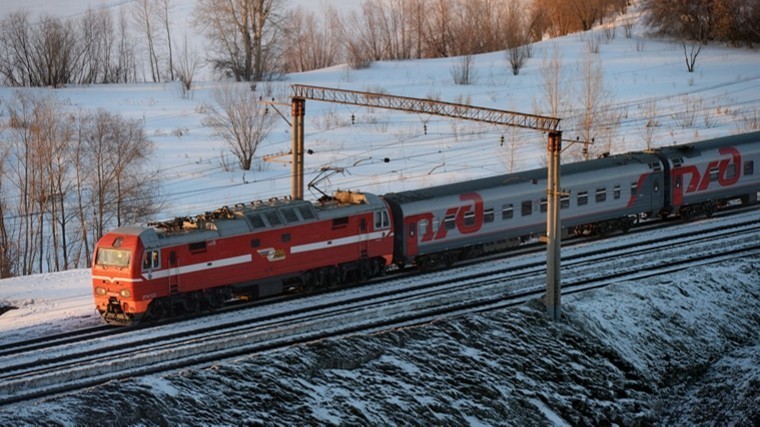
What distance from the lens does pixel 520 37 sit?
97.6m

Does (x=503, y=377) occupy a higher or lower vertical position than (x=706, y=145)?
lower

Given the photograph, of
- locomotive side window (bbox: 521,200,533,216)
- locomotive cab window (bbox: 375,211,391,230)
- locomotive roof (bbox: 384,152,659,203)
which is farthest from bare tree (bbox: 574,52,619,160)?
locomotive cab window (bbox: 375,211,391,230)

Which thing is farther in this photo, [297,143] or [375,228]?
[297,143]

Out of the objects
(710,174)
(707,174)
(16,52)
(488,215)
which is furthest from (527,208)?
(16,52)

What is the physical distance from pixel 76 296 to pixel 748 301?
25126 mm

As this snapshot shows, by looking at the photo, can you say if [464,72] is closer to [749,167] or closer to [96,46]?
[96,46]

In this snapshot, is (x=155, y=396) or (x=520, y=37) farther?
(x=520, y=37)

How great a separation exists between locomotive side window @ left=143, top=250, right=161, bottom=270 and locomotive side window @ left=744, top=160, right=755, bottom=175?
3011 cm

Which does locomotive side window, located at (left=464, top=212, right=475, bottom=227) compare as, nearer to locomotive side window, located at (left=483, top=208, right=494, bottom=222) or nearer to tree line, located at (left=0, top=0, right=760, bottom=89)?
locomotive side window, located at (left=483, top=208, right=494, bottom=222)

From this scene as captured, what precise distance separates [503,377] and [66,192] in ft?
121

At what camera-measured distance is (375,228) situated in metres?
38.3

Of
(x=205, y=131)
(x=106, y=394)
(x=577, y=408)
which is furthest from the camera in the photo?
(x=205, y=131)

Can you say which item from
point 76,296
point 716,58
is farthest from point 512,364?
point 716,58

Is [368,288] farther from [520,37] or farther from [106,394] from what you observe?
[520,37]
